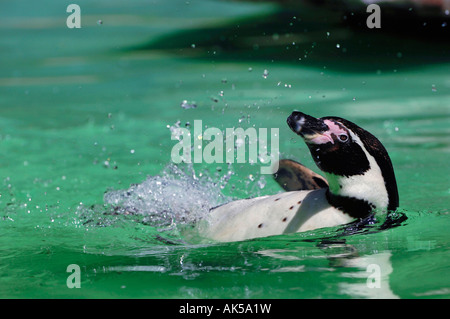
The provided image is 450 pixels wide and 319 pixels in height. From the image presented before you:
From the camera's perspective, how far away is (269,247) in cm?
382

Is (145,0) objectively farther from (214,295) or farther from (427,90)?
(214,295)

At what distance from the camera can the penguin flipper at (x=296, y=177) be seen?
4.32m

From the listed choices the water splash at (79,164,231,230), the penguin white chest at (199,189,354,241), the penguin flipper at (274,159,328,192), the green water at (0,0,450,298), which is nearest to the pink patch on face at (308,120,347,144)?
the penguin white chest at (199,189,354,241)

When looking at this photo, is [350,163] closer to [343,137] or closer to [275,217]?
[343,137]

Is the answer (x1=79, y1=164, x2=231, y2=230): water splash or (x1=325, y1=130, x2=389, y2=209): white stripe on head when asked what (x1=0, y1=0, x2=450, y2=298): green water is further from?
(x1=325, y1=130, x2=389, y2=209): white stripe on head

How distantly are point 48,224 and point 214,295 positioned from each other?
5.31ft

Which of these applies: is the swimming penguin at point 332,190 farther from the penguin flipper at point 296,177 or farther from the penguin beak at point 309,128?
the penguin flipper at point 296,177

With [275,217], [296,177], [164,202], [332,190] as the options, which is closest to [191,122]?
[164,202]

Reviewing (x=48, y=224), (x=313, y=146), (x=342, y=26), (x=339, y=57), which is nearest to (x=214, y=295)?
(x=313, y=146)

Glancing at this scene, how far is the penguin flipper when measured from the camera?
4.32 m

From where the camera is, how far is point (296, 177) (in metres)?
4.38

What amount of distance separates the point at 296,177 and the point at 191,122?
300cm

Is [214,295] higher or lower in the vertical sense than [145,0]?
lower

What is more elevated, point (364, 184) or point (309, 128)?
point (309, 128)
